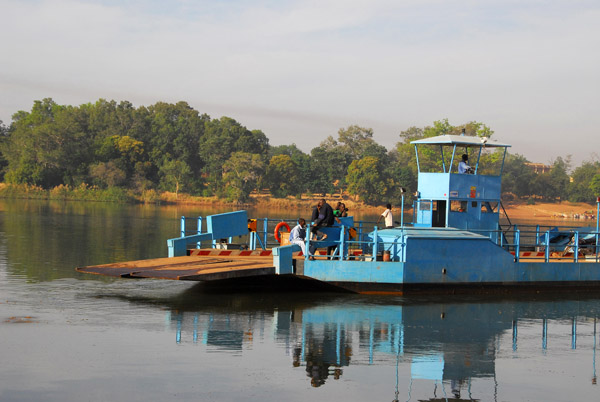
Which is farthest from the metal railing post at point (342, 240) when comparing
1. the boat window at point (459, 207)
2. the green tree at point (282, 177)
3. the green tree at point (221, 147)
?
the green tree at point (221, 147)

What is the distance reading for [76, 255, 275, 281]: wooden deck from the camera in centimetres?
1758

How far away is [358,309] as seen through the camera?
1805cm

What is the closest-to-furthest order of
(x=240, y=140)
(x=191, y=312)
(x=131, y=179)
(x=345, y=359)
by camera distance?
(x=345, y=359)
(x=191, y=312)
(x=131, y=179)
(x=240, y=140)

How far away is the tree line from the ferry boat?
6317 centimetres

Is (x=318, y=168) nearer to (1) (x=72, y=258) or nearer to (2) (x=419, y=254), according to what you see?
(1) (x=72, y=258)

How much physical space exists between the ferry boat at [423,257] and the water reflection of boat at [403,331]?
65 centimetres

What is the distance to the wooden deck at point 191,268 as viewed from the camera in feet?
57.7

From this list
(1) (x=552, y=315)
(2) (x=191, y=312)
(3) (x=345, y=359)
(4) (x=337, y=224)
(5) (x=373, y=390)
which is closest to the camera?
(5) (x=373, y=390)

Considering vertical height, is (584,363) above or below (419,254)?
below

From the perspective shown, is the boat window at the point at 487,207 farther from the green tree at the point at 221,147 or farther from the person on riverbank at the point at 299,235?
the green tree at the point at 221,147

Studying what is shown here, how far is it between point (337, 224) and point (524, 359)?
827 centimetres

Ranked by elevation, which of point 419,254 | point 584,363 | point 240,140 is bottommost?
point 584,363

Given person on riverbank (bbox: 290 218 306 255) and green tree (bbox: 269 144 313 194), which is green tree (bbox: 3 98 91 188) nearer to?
green tree (bbox: 269 144 313 194)

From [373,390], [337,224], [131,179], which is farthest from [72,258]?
[131,179]
